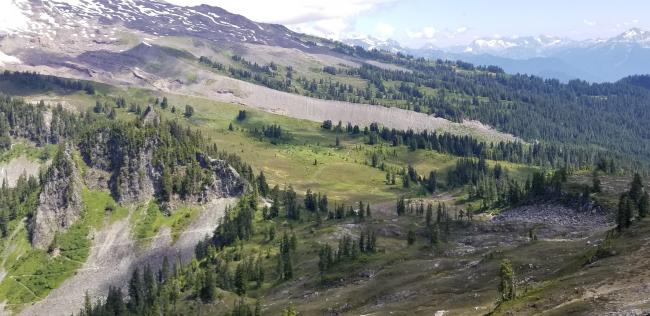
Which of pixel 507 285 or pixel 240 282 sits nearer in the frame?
pixel 507 285

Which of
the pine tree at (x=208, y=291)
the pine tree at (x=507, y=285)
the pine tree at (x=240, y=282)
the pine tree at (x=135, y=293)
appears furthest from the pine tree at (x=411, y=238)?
the pine tree at (x=507, y=285)

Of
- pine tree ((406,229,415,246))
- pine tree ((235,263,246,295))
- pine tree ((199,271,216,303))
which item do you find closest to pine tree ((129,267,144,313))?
pine tree ((199,271,216,303))

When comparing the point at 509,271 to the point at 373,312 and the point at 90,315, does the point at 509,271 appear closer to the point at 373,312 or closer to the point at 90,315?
the point at 373,312

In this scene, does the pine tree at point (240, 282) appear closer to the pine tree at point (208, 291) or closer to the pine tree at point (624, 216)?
the pine tree at point (208, 291)

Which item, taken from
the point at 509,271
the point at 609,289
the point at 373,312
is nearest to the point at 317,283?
the point at 373,312

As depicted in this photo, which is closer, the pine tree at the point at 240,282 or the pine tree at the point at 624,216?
the pine tree at the point at 624,216

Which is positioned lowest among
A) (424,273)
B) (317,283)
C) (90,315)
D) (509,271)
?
(90,315)

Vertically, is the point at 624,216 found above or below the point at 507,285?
above

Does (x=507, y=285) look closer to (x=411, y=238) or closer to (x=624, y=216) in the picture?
(x=624, y=216)

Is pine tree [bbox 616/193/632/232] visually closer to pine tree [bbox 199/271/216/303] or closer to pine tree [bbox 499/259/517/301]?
pine tree [bbox 499/259/517/301]

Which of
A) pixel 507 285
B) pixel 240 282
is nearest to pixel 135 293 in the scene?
pixel 240 282

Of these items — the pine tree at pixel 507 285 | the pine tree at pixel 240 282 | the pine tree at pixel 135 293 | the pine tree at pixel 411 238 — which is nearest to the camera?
the pine tree at pixel 507 285
